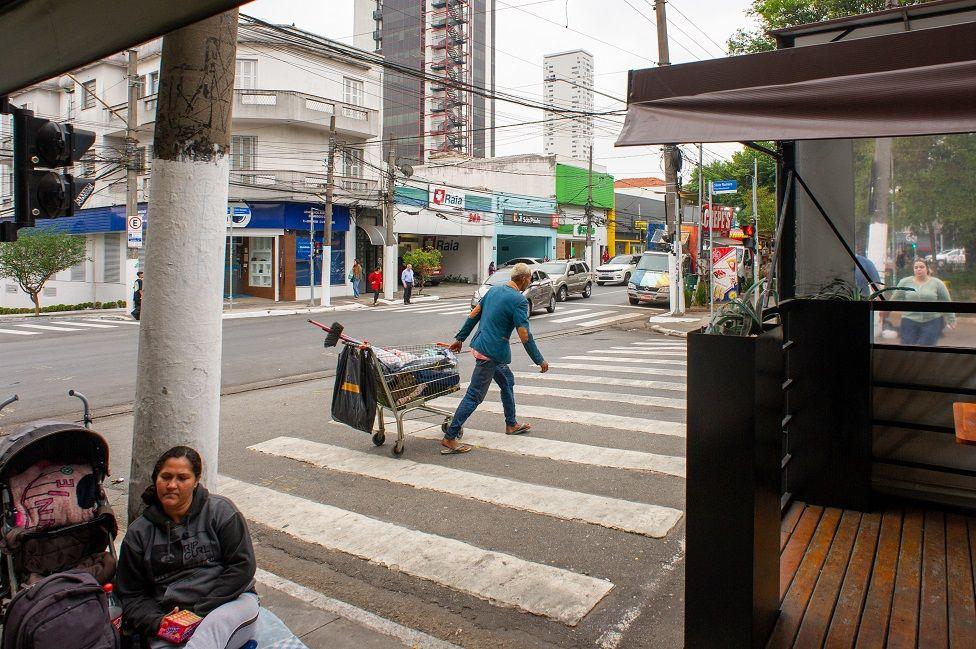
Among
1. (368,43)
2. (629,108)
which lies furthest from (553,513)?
(368,43)

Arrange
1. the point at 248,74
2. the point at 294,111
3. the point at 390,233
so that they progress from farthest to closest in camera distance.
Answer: the point at 248,74 → the point at 294,111 → the point at 390,233

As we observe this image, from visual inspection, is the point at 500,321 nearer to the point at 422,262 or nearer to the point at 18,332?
the point at 18,332

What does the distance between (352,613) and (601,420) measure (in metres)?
4.77

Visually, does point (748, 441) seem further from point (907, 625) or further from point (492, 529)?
point (492, 529)

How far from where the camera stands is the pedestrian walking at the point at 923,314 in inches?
188

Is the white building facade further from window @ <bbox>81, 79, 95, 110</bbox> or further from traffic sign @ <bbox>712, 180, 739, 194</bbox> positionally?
traffic sign @ <bbox>712, 180, 739, 194</bbox>

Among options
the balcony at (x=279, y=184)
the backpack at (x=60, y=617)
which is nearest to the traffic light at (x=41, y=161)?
the backpack at (x=60, y=617)

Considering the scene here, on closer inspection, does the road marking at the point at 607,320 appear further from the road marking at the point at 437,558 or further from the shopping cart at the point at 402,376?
the road marking at the point at 437,558

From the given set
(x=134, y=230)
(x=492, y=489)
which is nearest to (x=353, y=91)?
(x=134, y=230)

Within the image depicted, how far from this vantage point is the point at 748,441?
2.79 meters

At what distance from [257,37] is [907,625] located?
3423 centimetres

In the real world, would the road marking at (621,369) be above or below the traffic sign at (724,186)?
below

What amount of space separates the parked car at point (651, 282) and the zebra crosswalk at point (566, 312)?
124cm

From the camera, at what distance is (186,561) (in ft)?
10.7
